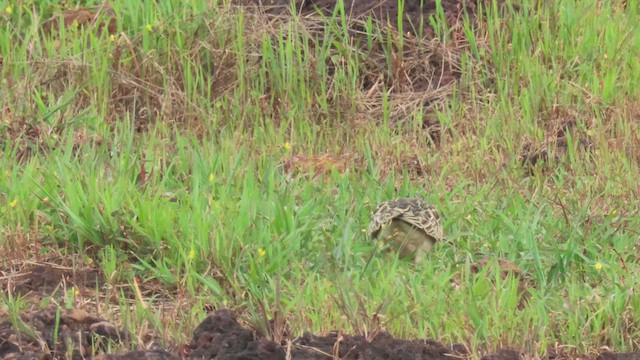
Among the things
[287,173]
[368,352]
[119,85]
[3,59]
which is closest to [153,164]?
[287,173]

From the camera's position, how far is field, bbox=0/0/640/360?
12.3 ft

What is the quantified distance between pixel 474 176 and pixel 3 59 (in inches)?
96.0

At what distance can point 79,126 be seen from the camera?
18.3 ft

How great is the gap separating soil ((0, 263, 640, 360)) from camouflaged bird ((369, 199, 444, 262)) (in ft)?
2.49

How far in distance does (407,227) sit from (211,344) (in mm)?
1035

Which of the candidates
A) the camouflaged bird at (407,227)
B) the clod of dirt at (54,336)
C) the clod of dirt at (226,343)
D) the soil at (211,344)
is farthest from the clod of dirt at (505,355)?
the clod of dirt at (54,336)

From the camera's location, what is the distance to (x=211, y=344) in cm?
358

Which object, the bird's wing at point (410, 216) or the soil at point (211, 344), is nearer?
the soil at point (211, 344)

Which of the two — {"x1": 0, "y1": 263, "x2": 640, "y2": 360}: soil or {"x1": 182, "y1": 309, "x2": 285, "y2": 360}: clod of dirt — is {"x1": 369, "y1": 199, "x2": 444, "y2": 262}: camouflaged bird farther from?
{"x1": 182, "y1": 309, "x2": 285, "y2": 360}: clod of dirt

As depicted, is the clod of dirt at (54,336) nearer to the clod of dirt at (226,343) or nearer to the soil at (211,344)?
the soil at (211,344)

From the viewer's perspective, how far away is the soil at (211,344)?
3.53 metres

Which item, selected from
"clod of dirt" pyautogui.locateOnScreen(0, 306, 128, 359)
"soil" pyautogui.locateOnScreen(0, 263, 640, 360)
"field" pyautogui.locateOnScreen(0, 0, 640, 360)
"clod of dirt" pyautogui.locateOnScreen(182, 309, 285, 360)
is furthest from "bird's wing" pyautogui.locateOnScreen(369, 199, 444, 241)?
"clod of dirt" pyautogui.locateOnScreen(0, 306, 128, 359)

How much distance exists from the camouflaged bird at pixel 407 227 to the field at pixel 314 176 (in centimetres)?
7

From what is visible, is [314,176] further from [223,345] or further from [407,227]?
[223,345]
